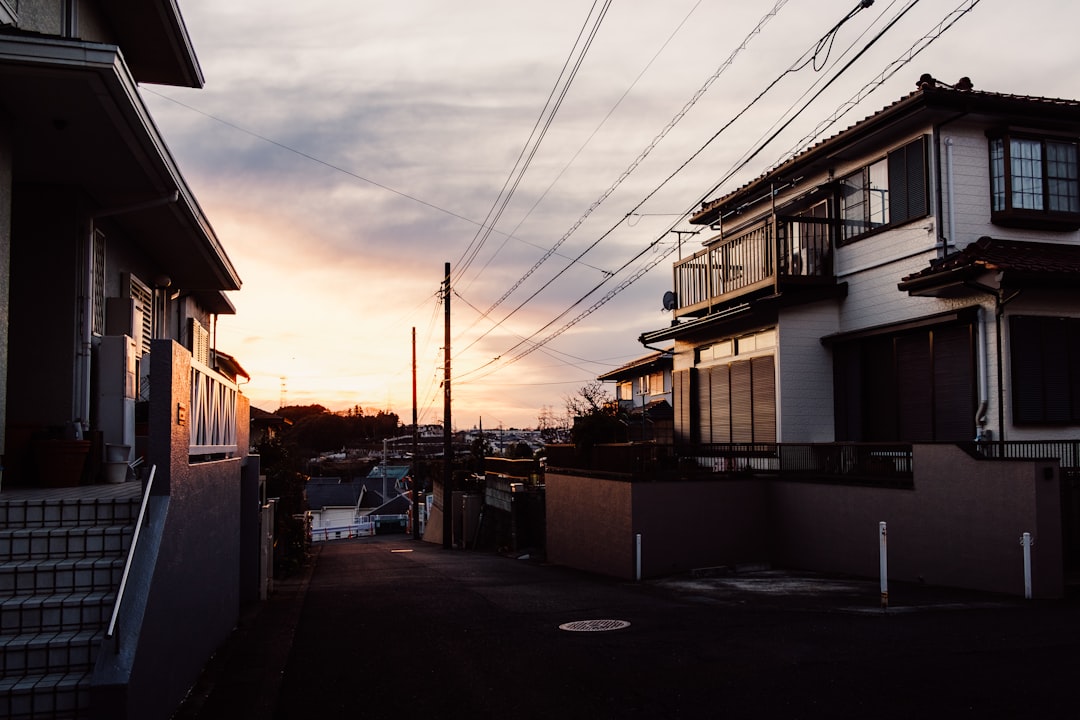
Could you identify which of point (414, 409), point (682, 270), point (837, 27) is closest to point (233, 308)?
point (682, 270)

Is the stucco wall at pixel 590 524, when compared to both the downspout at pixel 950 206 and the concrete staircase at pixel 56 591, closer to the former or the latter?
the downspout at pixel 950 206

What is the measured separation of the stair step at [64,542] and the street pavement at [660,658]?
4.97 ft

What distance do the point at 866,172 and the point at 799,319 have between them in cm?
324

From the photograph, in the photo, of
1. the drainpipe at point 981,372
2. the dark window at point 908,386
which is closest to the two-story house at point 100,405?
the drainpipe at point 981,372

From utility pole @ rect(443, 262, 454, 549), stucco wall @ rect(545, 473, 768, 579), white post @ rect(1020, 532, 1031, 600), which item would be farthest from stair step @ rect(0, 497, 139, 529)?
utility pole @ rect(443, 262, 454, 549)

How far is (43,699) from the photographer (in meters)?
5.50

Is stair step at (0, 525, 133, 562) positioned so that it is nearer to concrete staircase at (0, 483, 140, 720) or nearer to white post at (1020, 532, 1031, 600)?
concrete staircase at (0, 483, 140, 720)

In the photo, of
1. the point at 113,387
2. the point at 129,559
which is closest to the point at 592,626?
the point at 129,559

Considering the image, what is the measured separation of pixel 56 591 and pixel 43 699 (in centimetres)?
95

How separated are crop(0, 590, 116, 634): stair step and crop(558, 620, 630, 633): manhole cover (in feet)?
19.7

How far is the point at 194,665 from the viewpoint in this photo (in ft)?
25.6

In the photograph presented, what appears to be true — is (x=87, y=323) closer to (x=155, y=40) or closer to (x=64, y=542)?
(x=64, y=542)

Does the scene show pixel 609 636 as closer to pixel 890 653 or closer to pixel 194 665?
pixel 890 653

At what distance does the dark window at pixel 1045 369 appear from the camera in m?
14.0
